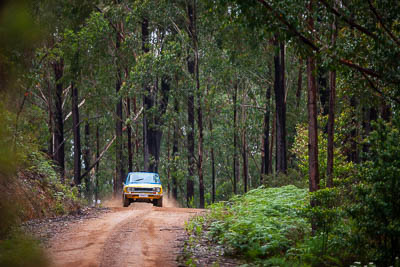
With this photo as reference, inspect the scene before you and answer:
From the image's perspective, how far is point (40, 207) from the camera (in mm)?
15367

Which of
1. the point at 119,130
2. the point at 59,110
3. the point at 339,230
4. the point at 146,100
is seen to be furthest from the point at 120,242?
the point at 119,130

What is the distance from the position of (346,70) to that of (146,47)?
912 inches

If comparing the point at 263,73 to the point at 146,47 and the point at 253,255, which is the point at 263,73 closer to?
the point at 146,47

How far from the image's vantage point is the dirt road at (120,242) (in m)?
8.97

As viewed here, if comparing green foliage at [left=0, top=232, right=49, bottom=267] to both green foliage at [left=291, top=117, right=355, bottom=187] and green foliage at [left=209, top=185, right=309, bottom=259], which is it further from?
green foliage at [left=291, top=117, right=355, bottom=187]

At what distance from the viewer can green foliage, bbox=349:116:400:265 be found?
8.74 meters

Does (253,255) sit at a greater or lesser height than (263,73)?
lesser

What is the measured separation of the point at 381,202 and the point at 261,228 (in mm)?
3171

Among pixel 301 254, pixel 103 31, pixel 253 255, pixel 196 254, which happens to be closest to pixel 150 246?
pixel 196 254

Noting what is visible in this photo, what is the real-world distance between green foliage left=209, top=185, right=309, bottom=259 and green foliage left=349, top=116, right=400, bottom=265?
1.78 meters

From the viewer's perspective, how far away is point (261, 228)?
1107cm

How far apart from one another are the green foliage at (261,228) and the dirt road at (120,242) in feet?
3.91

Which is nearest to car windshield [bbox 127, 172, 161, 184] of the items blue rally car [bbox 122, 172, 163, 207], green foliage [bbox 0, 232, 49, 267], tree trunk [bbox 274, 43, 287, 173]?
blue rally car [bbox 122, 172, 163, 207]

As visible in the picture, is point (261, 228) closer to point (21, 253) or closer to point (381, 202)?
point (381, 202)
